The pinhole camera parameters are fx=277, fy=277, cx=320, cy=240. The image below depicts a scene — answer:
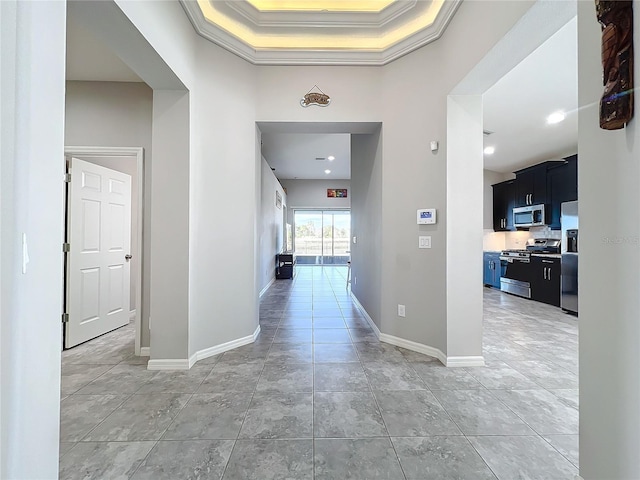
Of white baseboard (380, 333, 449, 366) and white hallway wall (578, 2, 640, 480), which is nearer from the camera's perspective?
white hallway wall (578, 2, 640, 480)

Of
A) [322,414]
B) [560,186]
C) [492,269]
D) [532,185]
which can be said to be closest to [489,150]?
[532,185]

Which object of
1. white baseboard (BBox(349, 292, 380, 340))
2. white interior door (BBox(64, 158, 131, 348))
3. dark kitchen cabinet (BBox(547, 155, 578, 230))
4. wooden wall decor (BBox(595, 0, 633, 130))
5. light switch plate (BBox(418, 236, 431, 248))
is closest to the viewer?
wooden wall decor (BBox(595, 0, 633, 130))

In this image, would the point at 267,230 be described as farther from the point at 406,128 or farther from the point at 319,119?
the point at 406,128

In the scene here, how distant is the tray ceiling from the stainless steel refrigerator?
379 cm

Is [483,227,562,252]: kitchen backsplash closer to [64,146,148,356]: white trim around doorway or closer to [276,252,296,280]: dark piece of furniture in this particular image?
[276,252,296,280]: dark piece of furniture

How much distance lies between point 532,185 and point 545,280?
197cm

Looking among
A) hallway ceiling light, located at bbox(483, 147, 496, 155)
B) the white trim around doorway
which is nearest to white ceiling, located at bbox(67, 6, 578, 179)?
hallway ceiling light, located at bbox(483, 147, 496, 155)

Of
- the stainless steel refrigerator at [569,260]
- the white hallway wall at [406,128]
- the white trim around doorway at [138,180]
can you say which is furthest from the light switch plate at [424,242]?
the stainless steel refrigerator at [569,260]

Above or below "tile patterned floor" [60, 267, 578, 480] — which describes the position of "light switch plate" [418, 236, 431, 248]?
above

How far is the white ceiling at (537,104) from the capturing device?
2.78 m

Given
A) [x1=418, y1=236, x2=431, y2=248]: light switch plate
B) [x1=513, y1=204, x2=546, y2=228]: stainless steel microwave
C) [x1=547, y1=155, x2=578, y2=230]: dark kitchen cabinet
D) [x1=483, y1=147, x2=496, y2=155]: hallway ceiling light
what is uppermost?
[x1=483, y1=147, x2=496, y2=155]: hallway ceiling light

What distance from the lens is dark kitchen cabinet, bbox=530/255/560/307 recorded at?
4812 mm

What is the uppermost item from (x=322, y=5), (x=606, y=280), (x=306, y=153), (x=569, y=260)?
(x=322, y=5)

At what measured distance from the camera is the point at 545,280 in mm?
5004
